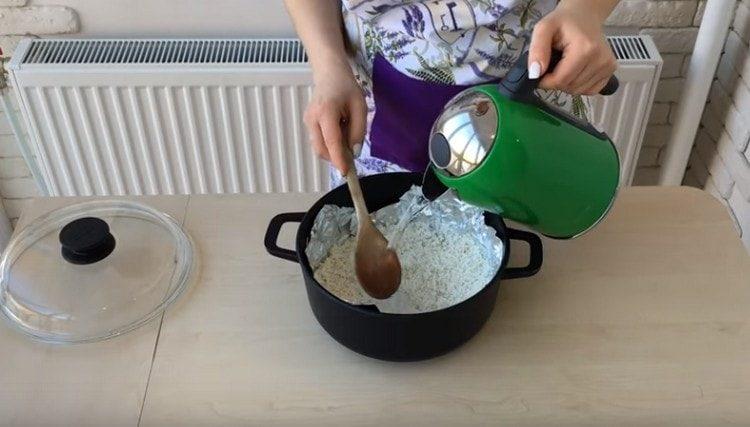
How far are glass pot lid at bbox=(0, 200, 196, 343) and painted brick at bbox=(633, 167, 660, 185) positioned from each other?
3.58 ft

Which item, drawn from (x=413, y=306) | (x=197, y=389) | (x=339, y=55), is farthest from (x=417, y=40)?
(x=197, y=389)

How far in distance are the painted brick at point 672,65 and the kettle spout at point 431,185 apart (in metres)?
0.90

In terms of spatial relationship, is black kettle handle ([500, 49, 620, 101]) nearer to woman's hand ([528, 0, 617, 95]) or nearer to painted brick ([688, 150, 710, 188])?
woman's hand ([528, 0, 617, 95])

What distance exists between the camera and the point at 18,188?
63.9 inches

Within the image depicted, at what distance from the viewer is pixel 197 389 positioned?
73cm

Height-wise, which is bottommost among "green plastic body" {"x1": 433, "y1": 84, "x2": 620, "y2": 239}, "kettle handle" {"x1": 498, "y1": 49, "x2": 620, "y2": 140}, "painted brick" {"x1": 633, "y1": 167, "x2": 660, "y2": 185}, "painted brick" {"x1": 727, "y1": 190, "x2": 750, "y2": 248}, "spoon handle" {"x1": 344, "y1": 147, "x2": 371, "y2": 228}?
"painted brick" {"x1": 633, "y1": 167, "x2": 660, "y2": 185}

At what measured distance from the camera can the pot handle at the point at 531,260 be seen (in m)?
0.74

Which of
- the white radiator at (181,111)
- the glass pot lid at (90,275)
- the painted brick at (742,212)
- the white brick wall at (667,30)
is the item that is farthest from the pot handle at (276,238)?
the painted brick at (742,212)

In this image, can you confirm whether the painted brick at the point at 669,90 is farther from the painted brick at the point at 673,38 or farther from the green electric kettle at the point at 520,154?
the green electric kettle at the point at 520,154

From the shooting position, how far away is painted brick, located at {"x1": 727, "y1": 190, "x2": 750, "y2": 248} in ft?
4.14

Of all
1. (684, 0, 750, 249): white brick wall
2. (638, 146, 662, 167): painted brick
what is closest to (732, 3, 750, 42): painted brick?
(684, 0, 750, 249): white brick wall

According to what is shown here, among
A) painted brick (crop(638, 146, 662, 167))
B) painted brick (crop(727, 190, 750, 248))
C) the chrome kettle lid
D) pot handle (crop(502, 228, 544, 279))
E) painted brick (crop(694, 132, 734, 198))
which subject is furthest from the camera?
painted brick (crop(638, 146, 662, 167))

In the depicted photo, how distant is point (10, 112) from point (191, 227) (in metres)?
0.76

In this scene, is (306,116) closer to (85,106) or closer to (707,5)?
(85,106)
